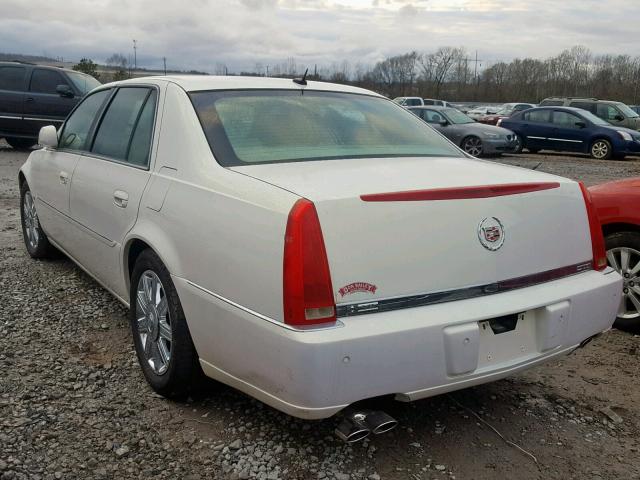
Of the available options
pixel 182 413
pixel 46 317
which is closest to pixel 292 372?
pixel 182 413

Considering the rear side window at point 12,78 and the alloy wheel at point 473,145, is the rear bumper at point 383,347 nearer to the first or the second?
the rear side window at point 12,78

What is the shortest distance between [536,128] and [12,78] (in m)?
13.9

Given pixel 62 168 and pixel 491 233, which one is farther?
pixel 62 168

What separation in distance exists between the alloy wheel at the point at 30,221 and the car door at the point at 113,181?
1.34m

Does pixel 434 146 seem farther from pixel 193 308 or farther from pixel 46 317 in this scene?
pixel 46 317

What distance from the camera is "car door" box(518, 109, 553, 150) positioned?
17.9 meters

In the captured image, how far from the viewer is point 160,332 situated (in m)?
2.97

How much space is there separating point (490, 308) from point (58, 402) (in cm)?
207

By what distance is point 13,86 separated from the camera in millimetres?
13562

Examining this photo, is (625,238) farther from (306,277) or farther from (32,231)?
(32,231)

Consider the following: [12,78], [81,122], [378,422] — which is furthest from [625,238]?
[12,78]

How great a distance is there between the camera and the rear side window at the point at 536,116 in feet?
58.8

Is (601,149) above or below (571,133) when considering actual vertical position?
below

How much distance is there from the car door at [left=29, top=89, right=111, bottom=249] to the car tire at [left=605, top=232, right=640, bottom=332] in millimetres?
3505
